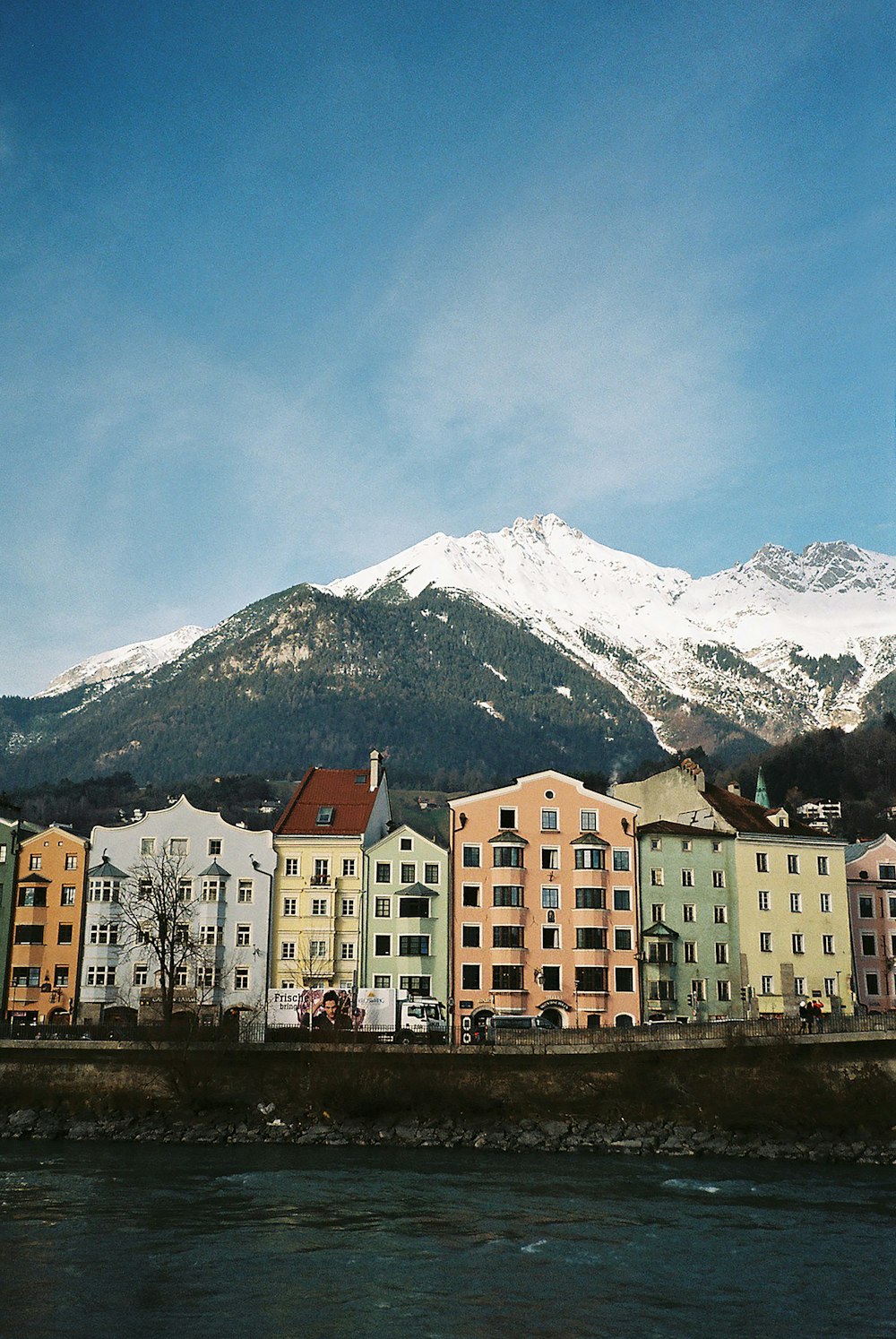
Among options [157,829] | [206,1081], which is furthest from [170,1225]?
[157,829]

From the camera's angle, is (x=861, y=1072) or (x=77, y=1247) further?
(x=861, y=1072)

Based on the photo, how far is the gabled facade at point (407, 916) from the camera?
87.6 m

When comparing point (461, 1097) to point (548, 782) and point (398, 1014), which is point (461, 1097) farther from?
point (548, 782)

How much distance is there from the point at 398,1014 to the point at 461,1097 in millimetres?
12310

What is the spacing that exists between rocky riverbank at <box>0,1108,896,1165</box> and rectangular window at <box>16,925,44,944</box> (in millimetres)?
21539

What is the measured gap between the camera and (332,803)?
3812 inches

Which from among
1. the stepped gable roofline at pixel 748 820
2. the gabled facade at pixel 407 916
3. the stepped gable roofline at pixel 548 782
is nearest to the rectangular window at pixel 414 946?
the gabled facade at pixel 407 916

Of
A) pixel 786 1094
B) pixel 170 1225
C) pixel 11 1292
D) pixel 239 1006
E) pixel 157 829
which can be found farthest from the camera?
pixel 157 829

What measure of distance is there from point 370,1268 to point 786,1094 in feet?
114

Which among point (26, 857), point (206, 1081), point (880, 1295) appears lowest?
point (880, 1295)

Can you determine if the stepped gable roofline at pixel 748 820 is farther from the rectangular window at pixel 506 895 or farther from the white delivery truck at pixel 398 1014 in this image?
the white delivery truck at pixel 398 1014

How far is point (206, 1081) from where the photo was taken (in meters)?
70.1

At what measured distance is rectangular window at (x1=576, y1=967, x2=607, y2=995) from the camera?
284 feet

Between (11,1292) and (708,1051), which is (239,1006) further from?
(11,1292)
